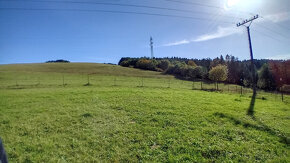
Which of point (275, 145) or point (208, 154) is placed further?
point (275, 145)

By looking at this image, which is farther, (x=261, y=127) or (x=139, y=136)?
(x=261, y=127)

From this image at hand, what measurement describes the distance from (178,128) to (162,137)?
1.25 metres

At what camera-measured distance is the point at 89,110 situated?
31.0 feet

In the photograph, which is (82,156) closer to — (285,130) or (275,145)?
(275,145)

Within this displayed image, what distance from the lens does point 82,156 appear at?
15.8 feet

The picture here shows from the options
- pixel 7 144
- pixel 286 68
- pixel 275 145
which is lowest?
pixel 275 145

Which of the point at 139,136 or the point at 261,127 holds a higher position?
the point at 139,136

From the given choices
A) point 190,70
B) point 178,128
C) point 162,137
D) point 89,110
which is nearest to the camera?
point 162,137

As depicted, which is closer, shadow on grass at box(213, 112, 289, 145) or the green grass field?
the green grass field

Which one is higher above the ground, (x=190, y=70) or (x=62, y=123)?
(x=190, y=70)

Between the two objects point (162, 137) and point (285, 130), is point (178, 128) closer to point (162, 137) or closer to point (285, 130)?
point (162, 137)

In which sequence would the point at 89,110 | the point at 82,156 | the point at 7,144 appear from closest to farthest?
the point at 82,156 → the point at 7,144 → the point at 89,110

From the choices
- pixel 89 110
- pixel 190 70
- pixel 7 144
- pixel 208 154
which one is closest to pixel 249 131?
pixel 208 154

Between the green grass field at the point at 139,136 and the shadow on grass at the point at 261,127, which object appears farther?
the shadow on grass at the point at 261,127
